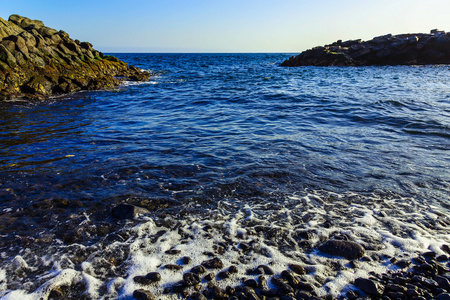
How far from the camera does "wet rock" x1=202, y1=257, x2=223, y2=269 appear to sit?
3.35 metres

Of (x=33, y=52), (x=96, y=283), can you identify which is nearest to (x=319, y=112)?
(x=96, y=283)

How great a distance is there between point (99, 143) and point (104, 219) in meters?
4.49

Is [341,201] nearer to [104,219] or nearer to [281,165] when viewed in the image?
[281,165]

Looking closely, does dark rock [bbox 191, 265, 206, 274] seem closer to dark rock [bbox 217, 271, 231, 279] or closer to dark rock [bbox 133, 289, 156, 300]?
dark rock [bbox 217, 271, 231, 279]

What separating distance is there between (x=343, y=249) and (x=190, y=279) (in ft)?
6.75

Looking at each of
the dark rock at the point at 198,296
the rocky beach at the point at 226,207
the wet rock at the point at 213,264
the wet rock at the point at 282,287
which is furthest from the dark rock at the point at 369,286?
the dark rock at the point at 198,296

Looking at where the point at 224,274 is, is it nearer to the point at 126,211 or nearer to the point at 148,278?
the point at 148,278

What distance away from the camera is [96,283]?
3.12m

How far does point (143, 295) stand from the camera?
2.88m

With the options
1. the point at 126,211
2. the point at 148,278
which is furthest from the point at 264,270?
the point at 126,211

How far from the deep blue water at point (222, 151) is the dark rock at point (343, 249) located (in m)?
1.47

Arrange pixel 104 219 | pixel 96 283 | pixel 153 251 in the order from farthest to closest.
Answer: pixel 104 219 → pixel 153 251 → pixel 96 283

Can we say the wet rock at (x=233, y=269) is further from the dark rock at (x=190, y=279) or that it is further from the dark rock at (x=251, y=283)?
the dark rock at (x=190, y=279)

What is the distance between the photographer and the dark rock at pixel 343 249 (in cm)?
357
